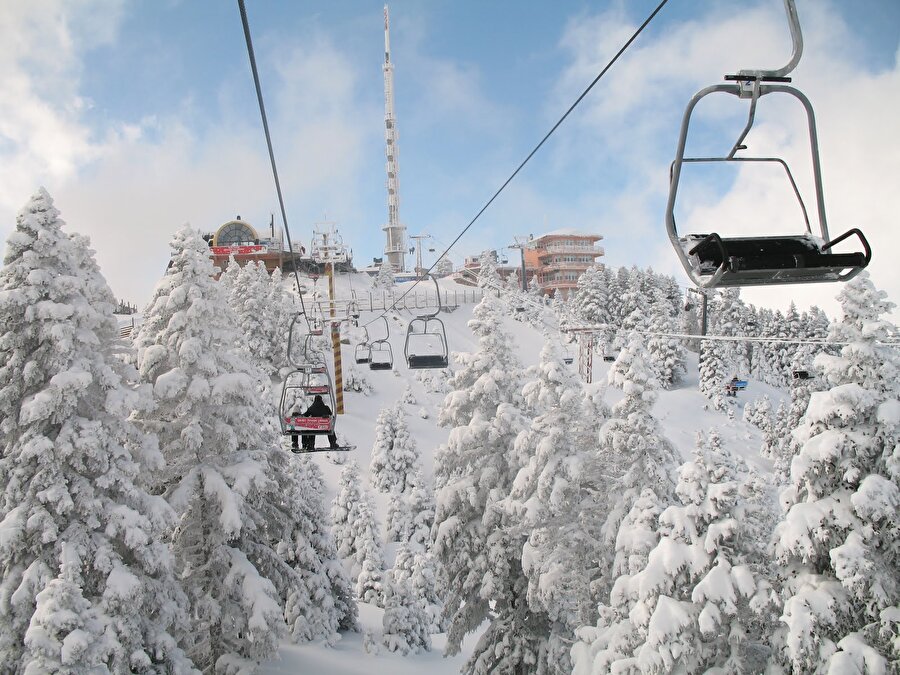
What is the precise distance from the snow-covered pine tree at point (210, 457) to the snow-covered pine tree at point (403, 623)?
1089 centimetres

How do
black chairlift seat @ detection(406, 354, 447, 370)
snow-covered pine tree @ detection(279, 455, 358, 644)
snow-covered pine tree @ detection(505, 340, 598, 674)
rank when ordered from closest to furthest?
snow-covered pine tree @ detection(505, 340, 598, 674), black chairlift seat @ detection(406, 354, 447, 370), snow-covered pine tree @ detection(279, 455, 358, 644)

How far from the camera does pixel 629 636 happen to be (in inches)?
451

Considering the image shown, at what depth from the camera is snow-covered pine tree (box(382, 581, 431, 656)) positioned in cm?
2648

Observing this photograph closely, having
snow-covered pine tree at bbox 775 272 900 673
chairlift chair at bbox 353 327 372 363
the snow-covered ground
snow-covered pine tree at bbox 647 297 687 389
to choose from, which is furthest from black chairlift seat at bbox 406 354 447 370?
Answer: snow-covered pine tree at bbox 647 297 687 389

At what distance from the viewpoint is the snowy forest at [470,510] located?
10320 mm

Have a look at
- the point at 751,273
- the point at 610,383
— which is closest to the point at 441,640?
the point at 610,383

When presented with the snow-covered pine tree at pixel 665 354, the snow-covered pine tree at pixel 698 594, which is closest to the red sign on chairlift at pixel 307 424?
the snow-covered pine tree at pixel 698 594

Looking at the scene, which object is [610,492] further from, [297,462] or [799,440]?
[297,462]

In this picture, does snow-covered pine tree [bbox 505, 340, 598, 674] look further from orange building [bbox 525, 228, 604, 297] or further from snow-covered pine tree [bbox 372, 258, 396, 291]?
orange building [bbox 525, 228, 604, 297]

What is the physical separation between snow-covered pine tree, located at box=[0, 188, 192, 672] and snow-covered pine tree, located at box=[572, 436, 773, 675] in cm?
902

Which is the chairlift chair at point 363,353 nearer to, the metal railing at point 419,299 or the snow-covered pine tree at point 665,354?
the snow-covered pine tree at point 665,354

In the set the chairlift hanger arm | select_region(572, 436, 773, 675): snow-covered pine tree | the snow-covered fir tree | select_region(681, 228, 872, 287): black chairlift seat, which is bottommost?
select_region(572, 436, 773, 675): snow-covered pine tree

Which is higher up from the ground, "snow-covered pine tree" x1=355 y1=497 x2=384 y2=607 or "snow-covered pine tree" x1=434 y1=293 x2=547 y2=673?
"snow-covered pine tree" x1=434 y1=293 x2=547 y2=673

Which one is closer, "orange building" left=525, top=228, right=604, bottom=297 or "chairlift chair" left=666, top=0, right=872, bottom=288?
"chairlift chair" left=666, top=0, right=872, bottom=288
